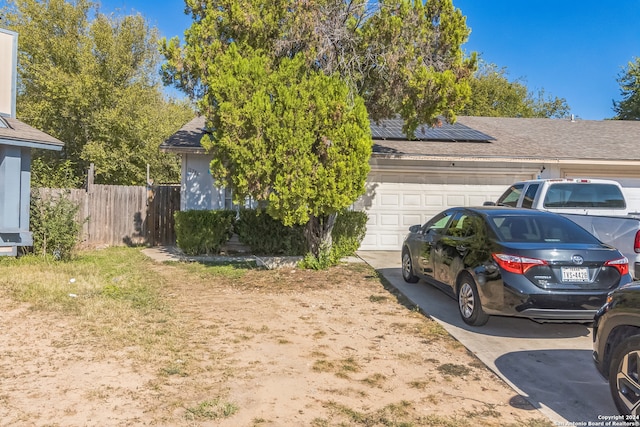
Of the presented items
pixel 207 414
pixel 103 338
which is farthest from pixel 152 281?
pixel 207 414

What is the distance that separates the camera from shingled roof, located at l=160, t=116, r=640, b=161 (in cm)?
1242

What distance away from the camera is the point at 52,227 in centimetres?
1016

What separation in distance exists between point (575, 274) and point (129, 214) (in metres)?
12.3

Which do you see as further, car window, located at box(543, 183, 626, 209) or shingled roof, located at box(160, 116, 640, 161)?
shingled roof, located at box(160, 116, 640, 161)

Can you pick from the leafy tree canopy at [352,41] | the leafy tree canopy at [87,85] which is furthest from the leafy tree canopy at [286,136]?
the leafy tree canopy at [87,85]

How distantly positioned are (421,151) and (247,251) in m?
5.43

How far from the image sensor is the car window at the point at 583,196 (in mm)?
8609

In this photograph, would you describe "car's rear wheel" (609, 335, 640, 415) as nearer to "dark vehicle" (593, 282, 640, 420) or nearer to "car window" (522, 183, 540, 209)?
"dark vehicle" (593, 282, 640, 420)

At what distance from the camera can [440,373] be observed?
4.58 meters

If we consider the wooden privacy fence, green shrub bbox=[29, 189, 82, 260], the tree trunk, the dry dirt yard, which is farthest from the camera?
the wooden privacy fence

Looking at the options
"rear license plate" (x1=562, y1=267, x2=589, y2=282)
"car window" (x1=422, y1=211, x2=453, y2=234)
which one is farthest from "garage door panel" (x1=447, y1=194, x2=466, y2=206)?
"rear license plate" (x1=562, y1=267, x2=589, y2=282)

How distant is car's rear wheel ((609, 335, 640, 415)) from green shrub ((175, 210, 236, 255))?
9.40m

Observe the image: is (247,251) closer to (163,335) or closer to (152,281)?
(152,281)

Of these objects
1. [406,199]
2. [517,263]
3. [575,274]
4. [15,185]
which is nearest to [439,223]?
[517,263]
